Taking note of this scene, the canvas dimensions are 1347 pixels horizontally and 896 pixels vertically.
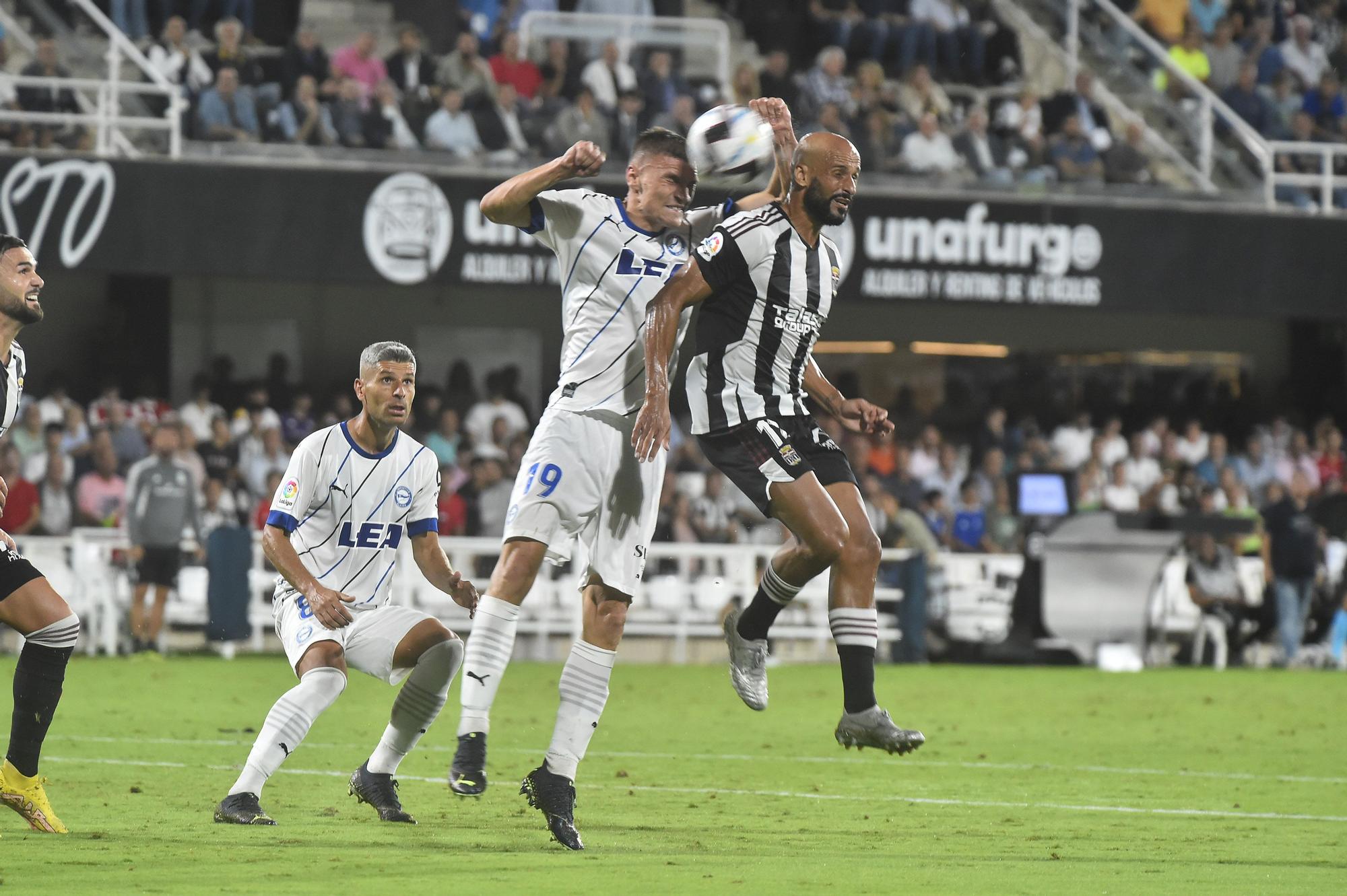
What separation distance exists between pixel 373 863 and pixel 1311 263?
1756 cm

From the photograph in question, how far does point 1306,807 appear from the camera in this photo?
8.62 m

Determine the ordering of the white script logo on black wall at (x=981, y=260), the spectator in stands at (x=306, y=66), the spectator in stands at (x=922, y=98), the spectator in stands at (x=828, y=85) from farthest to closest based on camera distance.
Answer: the spectator in stands at (x=922, y=98) → the spectator in stands at (x=828, y=85) → the white script logo on black wall at (x=981, y=260) → the spectator in stands at (x=306, y=66)

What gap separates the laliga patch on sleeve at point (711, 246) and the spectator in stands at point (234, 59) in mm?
12830

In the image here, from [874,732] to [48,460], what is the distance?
1274 centimetres

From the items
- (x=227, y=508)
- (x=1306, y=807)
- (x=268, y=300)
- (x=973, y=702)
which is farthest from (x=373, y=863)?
(x=268, y=300)

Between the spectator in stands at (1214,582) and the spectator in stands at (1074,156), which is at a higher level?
the spectator in stands at (1074,156)

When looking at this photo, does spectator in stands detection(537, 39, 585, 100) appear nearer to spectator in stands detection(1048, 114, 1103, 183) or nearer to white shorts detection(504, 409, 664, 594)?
spectator in stands detection(1048, 114, 1103, 183)

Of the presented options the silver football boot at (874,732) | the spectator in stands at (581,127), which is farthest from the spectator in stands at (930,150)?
the silver football boot at (874,732)

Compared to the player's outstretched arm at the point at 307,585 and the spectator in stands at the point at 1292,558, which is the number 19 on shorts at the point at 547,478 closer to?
the player's outstretched arm at the point at 307,585

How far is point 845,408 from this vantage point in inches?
303

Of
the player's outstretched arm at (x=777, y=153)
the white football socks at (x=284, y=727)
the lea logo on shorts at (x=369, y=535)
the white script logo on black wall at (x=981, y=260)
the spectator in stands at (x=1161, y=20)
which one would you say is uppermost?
the spectator in stands at (x=1161, y=20)

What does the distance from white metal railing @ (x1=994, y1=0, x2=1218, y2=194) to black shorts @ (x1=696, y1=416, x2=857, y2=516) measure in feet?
49.5

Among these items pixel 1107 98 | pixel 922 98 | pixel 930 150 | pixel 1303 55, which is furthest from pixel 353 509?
pixel 1303 55

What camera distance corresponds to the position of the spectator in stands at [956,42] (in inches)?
902
